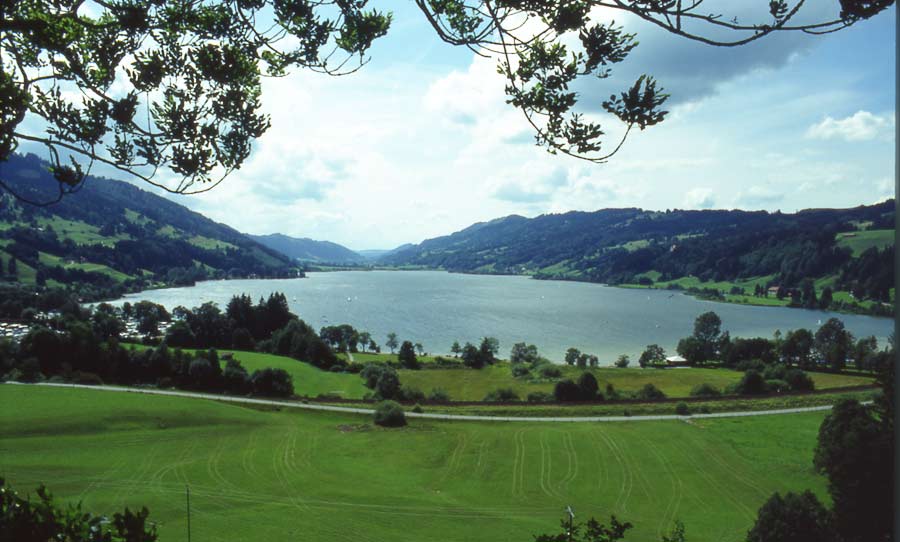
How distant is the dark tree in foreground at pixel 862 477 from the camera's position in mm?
17875

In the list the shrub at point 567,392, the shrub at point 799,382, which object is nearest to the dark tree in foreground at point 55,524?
the shrub at point 567,392

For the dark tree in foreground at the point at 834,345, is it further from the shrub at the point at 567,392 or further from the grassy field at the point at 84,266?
the grassy field at the point at 84,266

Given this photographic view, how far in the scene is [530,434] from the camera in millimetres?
33562

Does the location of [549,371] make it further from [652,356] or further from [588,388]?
[652,356]

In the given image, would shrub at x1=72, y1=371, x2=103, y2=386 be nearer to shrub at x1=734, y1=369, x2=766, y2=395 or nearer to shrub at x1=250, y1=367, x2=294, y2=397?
shrub at x1=250, y1=367, x2=294, y2=397

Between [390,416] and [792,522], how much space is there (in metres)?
25.7

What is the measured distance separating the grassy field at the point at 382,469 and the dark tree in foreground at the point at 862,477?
349 centimetres

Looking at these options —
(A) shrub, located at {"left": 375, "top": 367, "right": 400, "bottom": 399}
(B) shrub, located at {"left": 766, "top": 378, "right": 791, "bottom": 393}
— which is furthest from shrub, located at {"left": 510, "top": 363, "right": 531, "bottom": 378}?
(B) shrub, located at {"left": 766, "top": 378, "right": 791, "bottom": 393}

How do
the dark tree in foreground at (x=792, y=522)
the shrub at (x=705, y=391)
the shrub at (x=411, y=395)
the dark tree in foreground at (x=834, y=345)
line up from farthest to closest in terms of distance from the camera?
the dark tree in foreground at (x=834, y=345) → the shrub at (x=705, y=391) → the shrub at (x=411, y=395) → the dark tree in foreground at (x=792, y=522)

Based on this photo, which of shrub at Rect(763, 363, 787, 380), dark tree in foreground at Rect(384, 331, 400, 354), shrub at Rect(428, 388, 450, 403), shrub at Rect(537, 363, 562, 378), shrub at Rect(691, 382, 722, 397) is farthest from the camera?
dark tree in foreground at Rect(384, 331, 400, 354)

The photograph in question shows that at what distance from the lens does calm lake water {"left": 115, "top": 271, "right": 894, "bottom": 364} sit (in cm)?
7962

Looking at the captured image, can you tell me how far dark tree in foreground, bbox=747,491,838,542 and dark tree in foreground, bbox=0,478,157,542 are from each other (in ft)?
55.6

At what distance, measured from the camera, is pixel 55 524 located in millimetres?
4105

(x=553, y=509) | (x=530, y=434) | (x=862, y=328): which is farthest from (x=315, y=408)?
(x=862, y=328)
